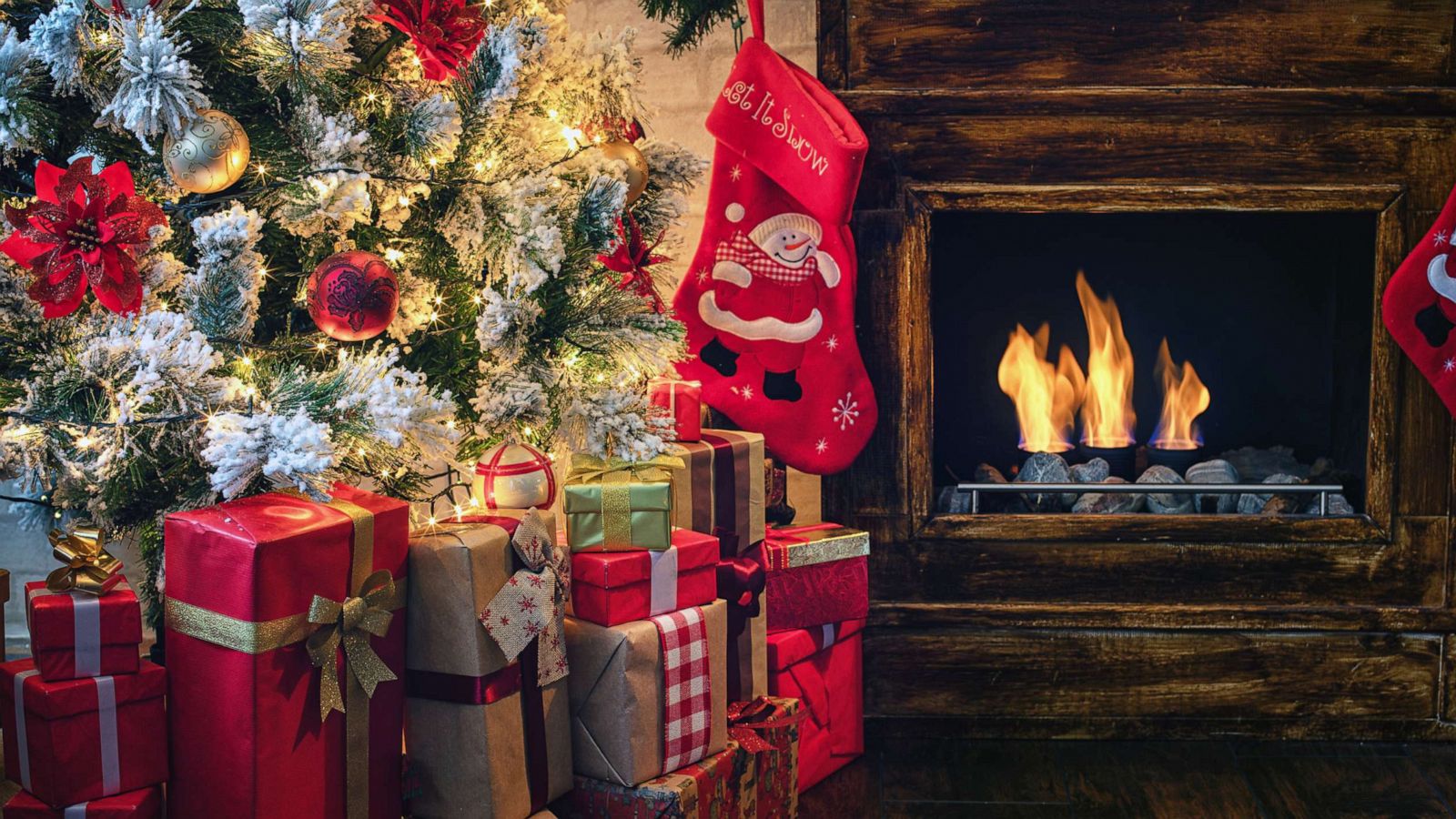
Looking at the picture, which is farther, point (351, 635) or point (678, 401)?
point (678, 401)

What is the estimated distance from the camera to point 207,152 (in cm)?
140

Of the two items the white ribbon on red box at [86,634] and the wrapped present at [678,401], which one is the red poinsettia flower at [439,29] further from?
the white ribbon on red box at [86,634]

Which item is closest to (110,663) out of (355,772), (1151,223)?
(355,772)

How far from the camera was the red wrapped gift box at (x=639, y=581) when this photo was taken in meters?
1.73

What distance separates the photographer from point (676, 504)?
1.97 meters

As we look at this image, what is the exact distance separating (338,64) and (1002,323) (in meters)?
1.68

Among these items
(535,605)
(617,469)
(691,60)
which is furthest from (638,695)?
(691,60)

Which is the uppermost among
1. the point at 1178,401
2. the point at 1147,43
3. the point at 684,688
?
the point at 1147,43

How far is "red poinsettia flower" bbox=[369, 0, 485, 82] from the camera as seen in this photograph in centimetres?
158

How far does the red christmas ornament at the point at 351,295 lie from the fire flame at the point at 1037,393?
1567 mm

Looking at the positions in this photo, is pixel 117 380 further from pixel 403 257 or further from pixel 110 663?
pixel 403 257

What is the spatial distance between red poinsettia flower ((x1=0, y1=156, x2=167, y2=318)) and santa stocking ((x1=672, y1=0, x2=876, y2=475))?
1.12 m

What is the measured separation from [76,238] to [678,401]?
95 centimetres

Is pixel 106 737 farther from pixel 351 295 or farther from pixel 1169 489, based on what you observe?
pixel 1169 489
